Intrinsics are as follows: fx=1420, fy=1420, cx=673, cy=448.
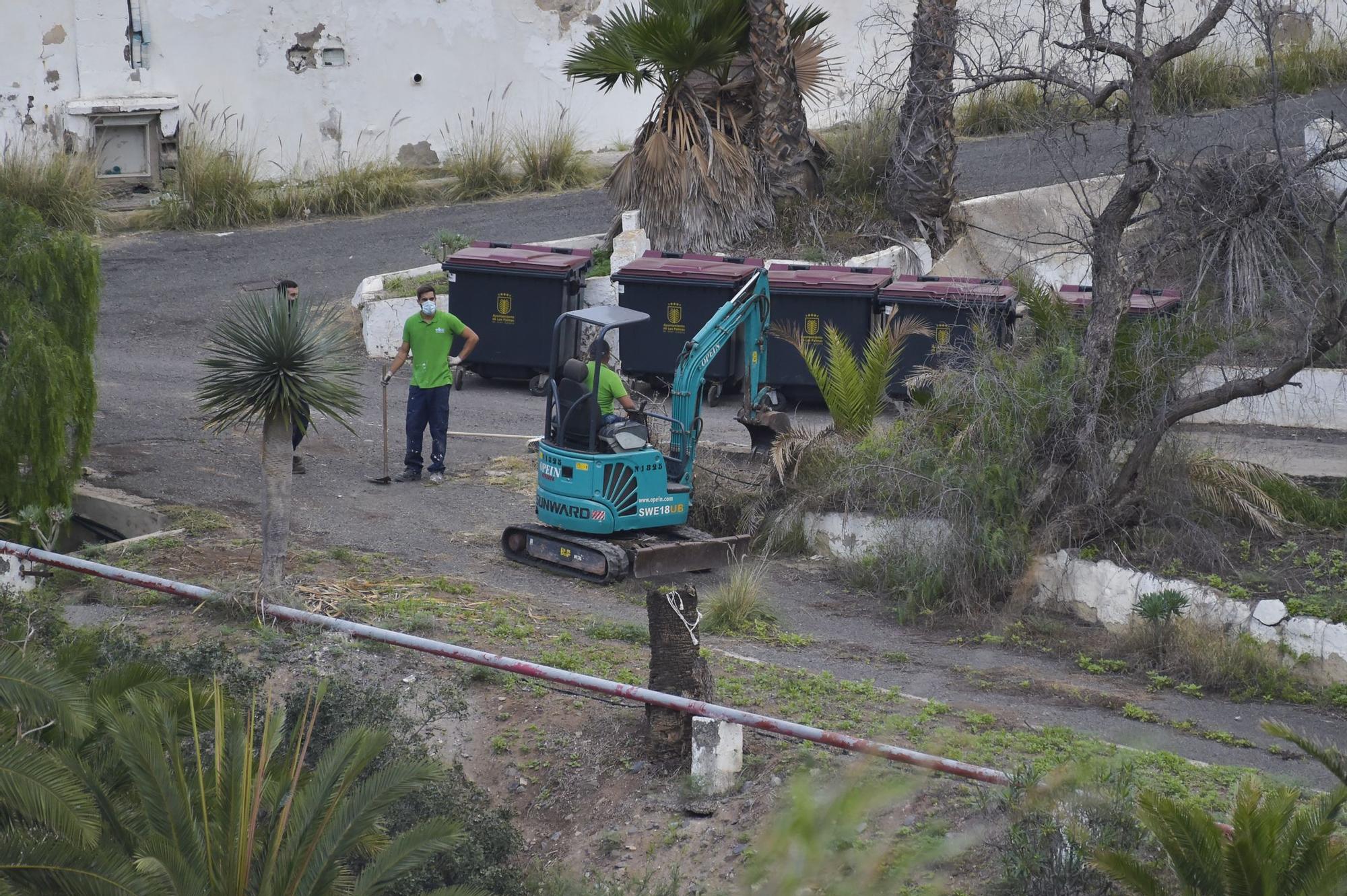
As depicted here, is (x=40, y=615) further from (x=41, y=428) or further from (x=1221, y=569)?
(x=1221, y=569)

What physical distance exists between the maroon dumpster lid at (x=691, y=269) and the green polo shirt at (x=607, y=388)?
517cm

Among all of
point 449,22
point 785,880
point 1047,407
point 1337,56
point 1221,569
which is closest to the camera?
point 785,880

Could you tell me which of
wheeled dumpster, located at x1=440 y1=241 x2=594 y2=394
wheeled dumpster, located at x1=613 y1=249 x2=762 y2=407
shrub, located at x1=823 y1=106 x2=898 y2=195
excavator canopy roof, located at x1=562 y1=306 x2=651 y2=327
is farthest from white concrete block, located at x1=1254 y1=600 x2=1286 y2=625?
shrub, located at x1=823 y1=106 x2=898 y2=195

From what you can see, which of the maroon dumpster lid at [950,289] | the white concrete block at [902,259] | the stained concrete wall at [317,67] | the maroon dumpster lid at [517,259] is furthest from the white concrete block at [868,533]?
the stained concrete wall at [317,67]

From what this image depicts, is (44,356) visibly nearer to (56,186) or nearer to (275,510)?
(275,510)

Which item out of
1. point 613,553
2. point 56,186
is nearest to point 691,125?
point 56,186

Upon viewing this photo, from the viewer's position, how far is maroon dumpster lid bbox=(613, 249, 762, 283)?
15969 mm

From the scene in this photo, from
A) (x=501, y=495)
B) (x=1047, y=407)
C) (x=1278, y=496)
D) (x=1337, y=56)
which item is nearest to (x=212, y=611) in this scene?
(x=501, y=495)

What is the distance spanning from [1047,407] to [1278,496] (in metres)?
1.98

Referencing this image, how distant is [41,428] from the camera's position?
11.1m

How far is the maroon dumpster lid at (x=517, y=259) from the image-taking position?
647 inches

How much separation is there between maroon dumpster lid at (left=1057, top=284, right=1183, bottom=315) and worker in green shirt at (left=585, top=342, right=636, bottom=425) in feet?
12.5

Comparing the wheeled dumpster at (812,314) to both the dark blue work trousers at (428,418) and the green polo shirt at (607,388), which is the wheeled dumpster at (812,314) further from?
the green polo shirt at (607,388)

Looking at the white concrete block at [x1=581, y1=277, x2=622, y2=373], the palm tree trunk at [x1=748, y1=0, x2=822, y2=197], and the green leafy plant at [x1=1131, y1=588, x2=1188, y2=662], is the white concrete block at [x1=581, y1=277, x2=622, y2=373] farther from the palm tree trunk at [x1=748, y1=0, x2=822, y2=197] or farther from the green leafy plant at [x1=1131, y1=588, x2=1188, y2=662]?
the green leafy plant at [x1=1131, y1=588, x2=1188, y2=662]
